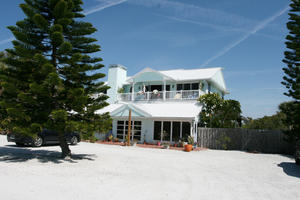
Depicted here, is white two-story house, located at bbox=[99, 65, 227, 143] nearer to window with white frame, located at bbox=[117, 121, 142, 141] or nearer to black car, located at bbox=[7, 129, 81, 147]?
window with white frame, located at bbox=[117, 121, 142, 141]

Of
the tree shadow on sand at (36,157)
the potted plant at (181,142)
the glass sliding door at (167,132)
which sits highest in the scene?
the glass sliding door at (167,132)

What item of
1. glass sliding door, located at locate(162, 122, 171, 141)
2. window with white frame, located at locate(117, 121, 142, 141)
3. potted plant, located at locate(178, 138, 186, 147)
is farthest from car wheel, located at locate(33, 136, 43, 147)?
potted plant, located at locate(178, 138, 186, 147)

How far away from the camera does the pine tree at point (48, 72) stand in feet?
31.6

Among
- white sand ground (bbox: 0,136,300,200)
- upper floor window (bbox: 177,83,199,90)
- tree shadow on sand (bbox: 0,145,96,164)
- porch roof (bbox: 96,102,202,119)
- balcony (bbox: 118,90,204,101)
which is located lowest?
white sand ground (bbox: 0,136,300,200)

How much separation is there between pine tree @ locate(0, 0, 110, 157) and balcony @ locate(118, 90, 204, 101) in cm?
1352

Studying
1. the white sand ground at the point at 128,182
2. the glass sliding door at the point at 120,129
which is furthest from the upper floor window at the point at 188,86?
the white sand ground at the point at 128,182

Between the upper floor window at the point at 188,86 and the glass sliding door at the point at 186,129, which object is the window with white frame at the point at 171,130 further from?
the upper floor window at the point at 188,86

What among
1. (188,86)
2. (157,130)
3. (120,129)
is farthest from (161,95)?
(120,129)

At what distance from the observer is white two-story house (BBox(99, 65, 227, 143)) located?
21.5m

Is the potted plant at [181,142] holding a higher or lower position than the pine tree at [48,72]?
lower

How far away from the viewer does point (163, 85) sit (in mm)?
26641

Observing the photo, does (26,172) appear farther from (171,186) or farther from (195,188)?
(195,188)

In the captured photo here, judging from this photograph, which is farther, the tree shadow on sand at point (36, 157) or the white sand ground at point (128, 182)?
the tree shadow on sand at point (36, 157)

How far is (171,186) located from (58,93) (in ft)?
20.6
